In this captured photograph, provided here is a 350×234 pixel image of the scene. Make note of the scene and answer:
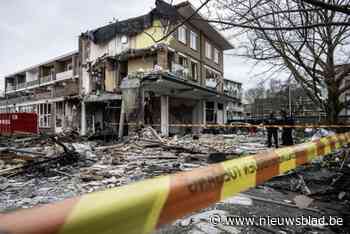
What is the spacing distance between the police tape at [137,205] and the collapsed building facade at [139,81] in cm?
1343

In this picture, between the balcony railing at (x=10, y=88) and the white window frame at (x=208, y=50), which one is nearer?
the white window frame at (x=208, y=50)

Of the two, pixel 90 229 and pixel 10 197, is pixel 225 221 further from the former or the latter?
pixel 10 197

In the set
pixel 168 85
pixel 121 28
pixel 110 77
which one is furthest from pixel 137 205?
pixel 121 28

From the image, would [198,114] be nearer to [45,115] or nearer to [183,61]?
[183,61]

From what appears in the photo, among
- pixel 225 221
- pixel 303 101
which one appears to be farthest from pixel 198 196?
pixel 303 101

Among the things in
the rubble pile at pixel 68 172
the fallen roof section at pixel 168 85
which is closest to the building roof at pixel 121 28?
the fallen roof section at pixel 168 85

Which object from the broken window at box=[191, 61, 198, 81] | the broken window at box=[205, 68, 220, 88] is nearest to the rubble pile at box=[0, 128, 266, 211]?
the broken window at box=[191, 61, 198, 81]

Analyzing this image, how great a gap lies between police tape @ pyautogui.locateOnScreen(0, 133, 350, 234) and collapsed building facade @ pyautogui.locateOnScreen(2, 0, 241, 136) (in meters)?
13.4

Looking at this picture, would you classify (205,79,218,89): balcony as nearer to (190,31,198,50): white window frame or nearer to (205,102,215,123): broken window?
(205,102,215,123): broken window

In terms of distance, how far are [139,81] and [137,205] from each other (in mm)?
15085

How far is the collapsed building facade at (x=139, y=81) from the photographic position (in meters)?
16.6

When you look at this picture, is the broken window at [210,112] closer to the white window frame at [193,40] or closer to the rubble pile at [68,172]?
the white window frame at [193,40]

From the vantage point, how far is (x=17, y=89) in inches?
1532

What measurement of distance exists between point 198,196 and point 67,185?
4.67m
